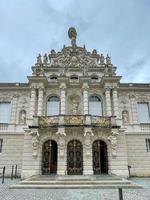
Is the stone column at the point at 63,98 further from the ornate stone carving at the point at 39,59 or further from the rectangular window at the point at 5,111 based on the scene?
the rectangular window at the point at 5,111

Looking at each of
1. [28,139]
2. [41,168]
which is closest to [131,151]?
[41,168]

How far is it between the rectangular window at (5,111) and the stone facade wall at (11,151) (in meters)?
1.79

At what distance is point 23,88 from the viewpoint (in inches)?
912

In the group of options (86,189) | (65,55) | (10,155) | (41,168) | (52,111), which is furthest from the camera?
(65,55)

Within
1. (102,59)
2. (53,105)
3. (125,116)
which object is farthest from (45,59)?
(125,116)

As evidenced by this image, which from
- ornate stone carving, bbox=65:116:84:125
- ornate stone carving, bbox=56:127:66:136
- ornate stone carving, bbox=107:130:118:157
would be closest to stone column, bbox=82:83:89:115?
ornate stone carving, bbox=65:116:84:125

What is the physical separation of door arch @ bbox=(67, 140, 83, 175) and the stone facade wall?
5.38m

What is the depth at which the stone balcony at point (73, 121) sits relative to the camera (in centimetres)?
1891

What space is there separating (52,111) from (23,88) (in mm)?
4566

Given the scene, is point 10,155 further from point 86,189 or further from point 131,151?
point 131,151

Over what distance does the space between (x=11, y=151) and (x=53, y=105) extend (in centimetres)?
665

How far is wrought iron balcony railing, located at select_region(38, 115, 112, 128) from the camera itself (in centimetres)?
1896

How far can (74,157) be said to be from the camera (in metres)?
18.9

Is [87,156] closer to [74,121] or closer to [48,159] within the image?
[74,121]
